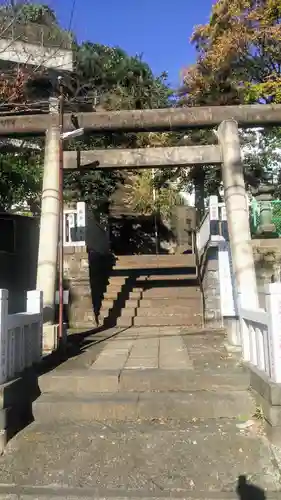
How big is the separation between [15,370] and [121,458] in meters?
1.72

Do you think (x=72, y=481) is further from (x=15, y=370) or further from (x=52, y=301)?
(x=52, y=301)

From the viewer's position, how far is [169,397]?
5043 millimetres

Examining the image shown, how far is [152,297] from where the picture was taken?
38.9ft

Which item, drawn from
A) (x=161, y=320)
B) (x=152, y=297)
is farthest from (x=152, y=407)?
(x=152, y=297)

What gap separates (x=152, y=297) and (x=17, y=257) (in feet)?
12.4

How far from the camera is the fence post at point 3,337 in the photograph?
A: 186 inches

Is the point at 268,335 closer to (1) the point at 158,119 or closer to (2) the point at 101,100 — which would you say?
(1) the point at 158,119

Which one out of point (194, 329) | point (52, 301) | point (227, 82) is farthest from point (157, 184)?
point (52, 301)

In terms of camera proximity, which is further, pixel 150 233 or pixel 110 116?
pixel 150 233

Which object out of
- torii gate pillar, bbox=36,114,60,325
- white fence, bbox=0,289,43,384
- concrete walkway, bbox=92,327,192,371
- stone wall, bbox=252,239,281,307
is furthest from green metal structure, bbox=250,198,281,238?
white fence, bbox=0,289,43,384

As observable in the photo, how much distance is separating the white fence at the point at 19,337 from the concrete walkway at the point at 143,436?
409mm

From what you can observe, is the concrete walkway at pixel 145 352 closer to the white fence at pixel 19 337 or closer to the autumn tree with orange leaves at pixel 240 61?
the white fence at pixel 19 337

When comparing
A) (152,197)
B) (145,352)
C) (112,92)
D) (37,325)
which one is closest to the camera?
(37,325)

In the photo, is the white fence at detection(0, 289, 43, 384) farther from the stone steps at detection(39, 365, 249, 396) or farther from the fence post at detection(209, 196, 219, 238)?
the fence post at detection(209, 196, 219, 238)
